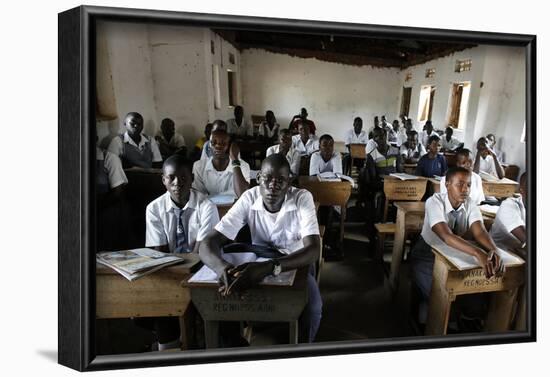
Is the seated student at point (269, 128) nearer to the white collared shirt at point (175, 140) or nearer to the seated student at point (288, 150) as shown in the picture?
the seated student at point (288, 150)

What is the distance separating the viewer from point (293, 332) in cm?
173

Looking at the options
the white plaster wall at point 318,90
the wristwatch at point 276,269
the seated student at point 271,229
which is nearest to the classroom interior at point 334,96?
the white plaster wall at point 318,90

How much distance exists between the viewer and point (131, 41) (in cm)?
155

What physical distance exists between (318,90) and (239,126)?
1.23ft

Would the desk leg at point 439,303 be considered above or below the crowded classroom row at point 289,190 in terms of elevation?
below

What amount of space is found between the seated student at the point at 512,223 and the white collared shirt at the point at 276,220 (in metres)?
0.86

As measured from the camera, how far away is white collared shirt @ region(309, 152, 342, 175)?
1.73 m

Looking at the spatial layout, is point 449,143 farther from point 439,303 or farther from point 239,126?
point 239,126

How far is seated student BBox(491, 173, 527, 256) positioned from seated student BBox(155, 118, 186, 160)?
4.69 feet

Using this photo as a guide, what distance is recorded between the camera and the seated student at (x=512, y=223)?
1858mm

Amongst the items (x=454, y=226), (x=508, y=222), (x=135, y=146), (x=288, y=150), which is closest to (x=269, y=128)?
(x=288, y=150)

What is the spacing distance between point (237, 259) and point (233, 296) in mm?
147

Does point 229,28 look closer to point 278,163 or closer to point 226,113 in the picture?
point 226,113

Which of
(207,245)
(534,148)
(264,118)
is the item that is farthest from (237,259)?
(534,148)
